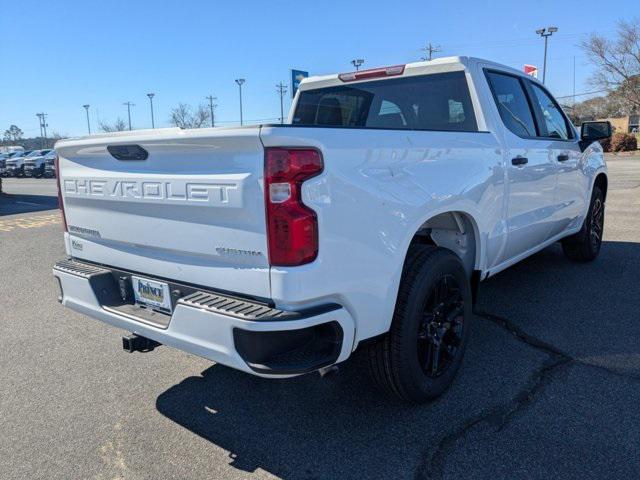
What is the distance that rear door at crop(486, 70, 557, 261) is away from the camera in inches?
150

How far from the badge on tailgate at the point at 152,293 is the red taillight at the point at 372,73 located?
2422 millimetres

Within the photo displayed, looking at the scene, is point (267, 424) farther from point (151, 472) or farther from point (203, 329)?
point (203, 329)

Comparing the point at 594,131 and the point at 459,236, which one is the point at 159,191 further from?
the point at 594,131

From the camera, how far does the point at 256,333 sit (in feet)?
7.07

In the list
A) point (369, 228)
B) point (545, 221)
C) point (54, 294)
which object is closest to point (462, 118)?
point (545, 221)

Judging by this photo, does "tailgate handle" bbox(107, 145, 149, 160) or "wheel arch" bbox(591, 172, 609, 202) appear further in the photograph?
"wheel arch" bbox(591, 172, 609, 202)

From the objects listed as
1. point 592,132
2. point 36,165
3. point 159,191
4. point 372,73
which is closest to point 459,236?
point 372,73

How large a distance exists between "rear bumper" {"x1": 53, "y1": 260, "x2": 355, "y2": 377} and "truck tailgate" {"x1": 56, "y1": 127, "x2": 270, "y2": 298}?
0.36 feet

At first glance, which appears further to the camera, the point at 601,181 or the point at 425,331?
the point at 601,181

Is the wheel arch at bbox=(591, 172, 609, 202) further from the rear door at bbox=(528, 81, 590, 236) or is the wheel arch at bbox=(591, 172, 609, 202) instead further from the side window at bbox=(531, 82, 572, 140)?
the side window at bbox=(531, 82, 572, 140)

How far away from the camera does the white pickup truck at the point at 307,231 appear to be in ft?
7.16

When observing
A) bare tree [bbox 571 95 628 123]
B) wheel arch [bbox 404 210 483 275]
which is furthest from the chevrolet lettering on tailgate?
bare tree [bbox 571 95 628 123]

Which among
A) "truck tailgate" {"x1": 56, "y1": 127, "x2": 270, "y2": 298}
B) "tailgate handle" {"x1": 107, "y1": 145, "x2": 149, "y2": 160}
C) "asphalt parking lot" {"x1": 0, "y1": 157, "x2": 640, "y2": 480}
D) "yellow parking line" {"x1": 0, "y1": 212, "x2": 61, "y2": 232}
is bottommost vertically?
"yellow parking line" {"x1": 0, "y1": 212, "x2": 61, "y2": 232}

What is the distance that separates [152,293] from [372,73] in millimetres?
2454
